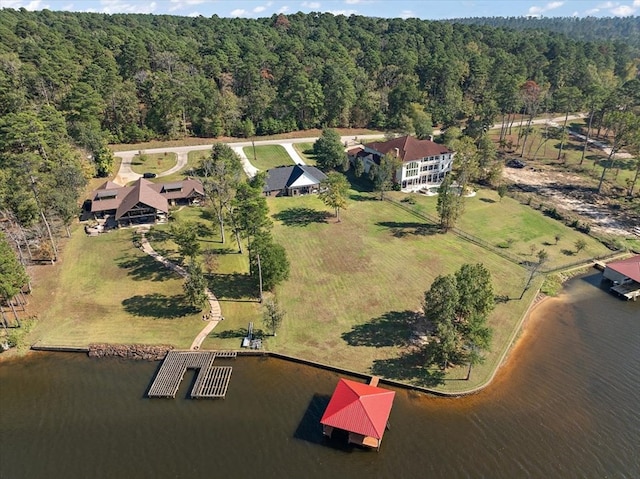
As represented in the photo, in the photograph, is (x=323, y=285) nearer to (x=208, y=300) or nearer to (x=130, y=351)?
(x=208, y=300)

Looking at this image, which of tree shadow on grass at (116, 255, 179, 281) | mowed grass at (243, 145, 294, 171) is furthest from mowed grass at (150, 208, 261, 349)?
mowed grass at (243, 145, 294, 171)

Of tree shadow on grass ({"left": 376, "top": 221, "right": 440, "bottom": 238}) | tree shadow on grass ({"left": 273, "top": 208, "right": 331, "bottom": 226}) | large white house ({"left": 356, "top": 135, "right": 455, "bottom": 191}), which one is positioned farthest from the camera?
large white house ({"left": 356, "top": 135, "right": 455, "bottom": 191})

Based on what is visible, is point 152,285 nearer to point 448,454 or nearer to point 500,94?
point 448,454

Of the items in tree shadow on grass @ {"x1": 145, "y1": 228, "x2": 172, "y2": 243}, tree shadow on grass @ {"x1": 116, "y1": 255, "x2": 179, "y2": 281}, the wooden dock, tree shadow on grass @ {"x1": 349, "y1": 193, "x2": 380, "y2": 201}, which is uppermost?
tree shadow on grass @ {"x1": 145, "y1": 228, "x2": 172, "y2": 243}

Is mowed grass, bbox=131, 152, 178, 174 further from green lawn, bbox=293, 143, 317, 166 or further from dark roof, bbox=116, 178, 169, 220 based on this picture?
green lawn, bbox=293, 143, 317, 166

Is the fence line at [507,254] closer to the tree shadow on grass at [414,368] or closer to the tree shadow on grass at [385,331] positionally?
the tree shadow on grass at [385,331]

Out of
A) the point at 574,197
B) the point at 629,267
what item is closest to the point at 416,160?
the point at 574,197
